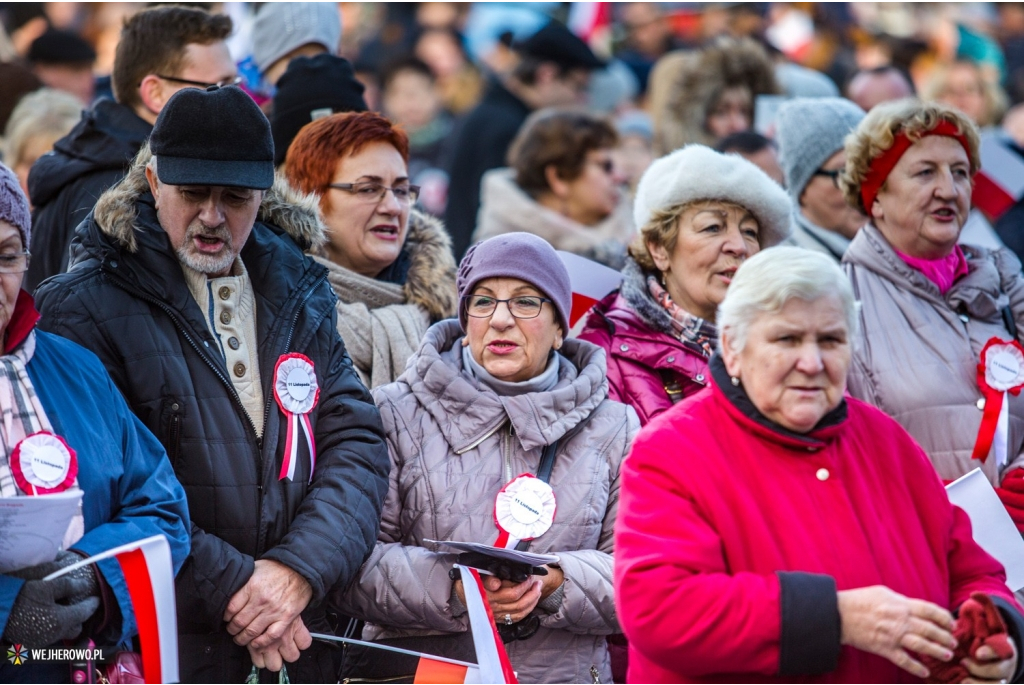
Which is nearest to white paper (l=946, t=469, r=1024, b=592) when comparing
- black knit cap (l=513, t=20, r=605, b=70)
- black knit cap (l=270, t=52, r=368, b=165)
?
black knit cap (l=270, t=52, r=368, b=165)

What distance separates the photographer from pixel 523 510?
3.83 meters

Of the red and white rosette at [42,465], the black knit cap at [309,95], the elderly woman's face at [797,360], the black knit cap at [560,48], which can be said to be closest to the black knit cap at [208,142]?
the red and white rosette at [42,465]

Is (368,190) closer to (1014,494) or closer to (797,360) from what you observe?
(797,360)

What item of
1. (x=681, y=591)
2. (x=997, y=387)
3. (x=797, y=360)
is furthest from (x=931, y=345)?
(x=681, y=591)

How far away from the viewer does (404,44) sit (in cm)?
1400

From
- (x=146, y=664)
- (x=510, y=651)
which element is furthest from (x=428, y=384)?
(x=146, y=664)

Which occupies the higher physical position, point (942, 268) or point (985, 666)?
point (942, 268)

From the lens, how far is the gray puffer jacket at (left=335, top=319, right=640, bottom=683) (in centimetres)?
383

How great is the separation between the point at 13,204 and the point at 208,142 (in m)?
0.63

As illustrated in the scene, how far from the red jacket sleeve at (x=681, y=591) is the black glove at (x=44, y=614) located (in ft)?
4.14

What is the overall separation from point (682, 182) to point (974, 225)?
2.05m

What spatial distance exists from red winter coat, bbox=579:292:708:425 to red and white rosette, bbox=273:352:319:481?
1073 mm

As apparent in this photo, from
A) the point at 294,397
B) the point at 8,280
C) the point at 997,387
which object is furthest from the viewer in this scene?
the point at 997,387

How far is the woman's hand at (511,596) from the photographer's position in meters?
3.74
